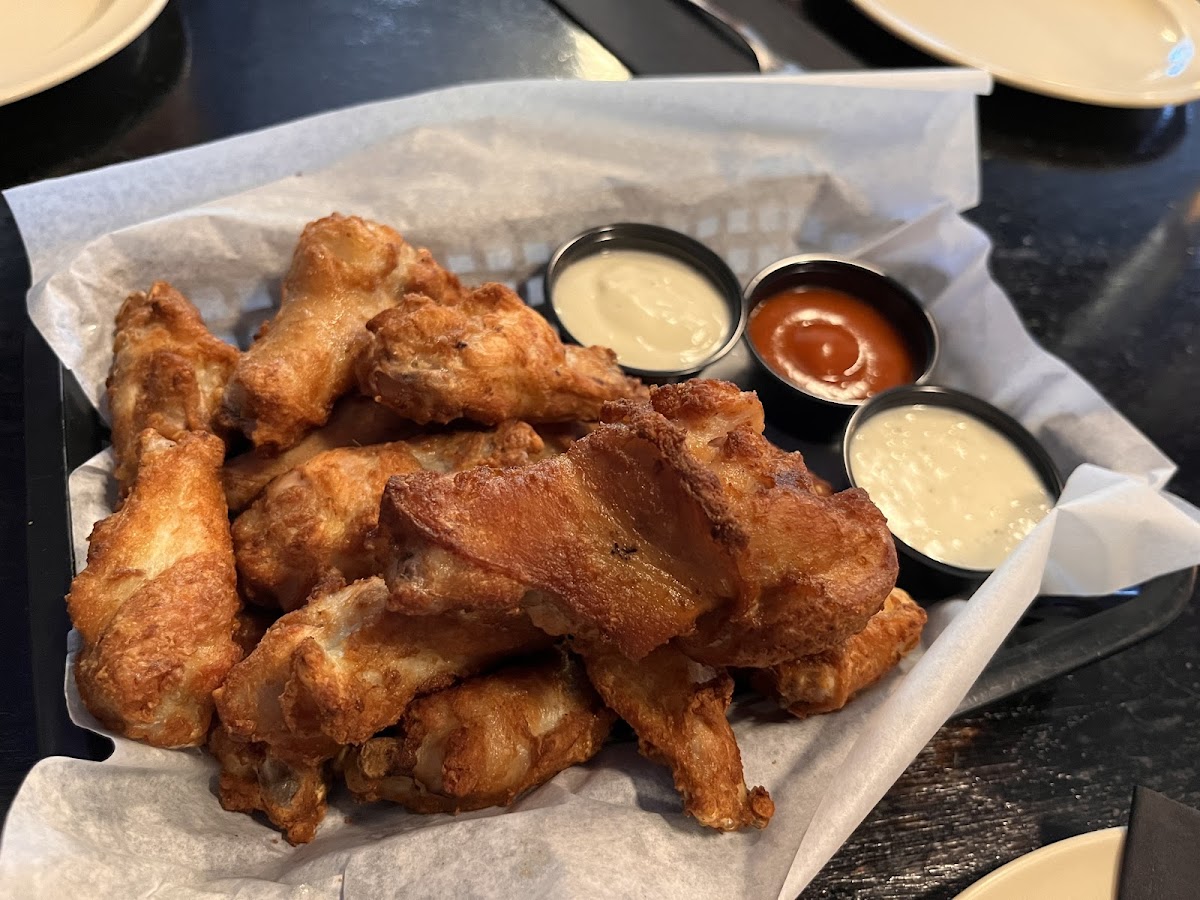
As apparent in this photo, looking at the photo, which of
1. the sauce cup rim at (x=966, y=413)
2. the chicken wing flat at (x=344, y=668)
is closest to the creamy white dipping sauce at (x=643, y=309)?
the sauce cup rim at (x=966, y=413)

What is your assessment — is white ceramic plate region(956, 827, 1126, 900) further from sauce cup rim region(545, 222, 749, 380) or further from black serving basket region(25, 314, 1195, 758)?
sauce cup rim region(545, 222, 749, 380)

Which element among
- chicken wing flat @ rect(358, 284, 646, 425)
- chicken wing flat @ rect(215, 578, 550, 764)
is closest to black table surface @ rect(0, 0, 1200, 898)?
chicken wing flat @ rect(215, 578, 550, 764)

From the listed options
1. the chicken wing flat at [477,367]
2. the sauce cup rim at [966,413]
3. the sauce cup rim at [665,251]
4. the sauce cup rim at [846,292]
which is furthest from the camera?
the sauce cup rim at [665,251]

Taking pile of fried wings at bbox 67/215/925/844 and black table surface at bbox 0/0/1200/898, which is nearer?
pile of fried wings at bbox 67/215/925/844

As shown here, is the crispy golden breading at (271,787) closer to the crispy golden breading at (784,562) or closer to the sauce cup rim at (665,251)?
the crispy golden breading at (784,562)

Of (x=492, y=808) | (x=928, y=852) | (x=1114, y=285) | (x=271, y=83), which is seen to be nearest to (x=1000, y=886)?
(x=928, y=852)

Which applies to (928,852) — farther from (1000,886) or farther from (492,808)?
(492,808)

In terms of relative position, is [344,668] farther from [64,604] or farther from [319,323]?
[319,323]
